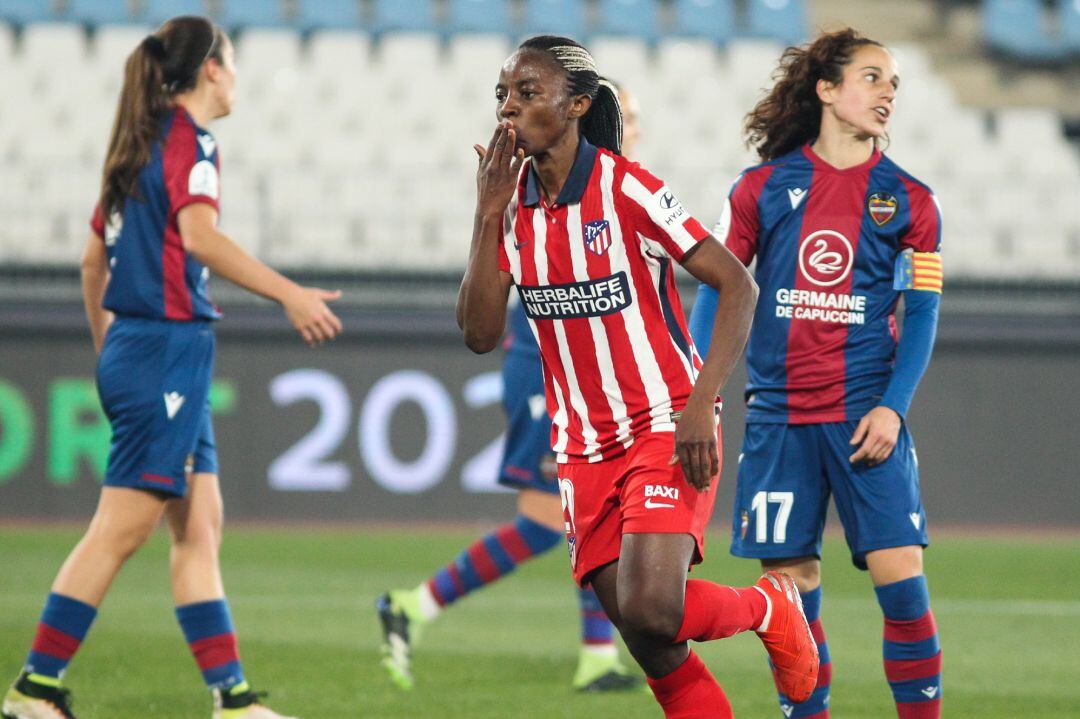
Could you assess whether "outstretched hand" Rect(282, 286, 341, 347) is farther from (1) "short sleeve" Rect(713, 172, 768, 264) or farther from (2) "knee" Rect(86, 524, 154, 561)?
(1) "short sleeve" Rect(713, 172, 768, 264)

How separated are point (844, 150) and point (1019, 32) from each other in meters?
14.0

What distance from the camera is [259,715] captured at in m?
4.86

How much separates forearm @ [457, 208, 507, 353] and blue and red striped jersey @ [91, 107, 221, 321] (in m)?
1.16

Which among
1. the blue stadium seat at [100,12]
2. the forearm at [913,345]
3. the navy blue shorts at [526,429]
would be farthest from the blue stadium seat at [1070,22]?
the forearm at [913,345]

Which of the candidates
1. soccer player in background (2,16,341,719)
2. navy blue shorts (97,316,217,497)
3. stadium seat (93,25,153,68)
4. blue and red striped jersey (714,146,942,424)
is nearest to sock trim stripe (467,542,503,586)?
soccer player in background (2,16,341,719)

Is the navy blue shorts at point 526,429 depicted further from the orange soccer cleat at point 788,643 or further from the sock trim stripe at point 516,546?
the orange soccer cleat at point 788,643

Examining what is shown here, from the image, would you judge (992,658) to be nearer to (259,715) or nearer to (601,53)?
(259,715)

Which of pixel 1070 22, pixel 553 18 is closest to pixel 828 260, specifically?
pixel 553 18

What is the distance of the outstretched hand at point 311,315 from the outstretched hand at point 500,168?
2.56 feet

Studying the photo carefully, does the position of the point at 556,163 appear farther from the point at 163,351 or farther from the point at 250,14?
the point at 250,14

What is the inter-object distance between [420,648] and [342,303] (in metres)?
4.99

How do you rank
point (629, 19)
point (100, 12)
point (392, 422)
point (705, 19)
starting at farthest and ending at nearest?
1. point (705, 19)
2. point (629, 19)
3. point (100, 12)
4. point (392, 422)

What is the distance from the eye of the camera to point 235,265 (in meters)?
4.63

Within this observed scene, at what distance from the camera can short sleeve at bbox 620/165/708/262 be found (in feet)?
12.7
